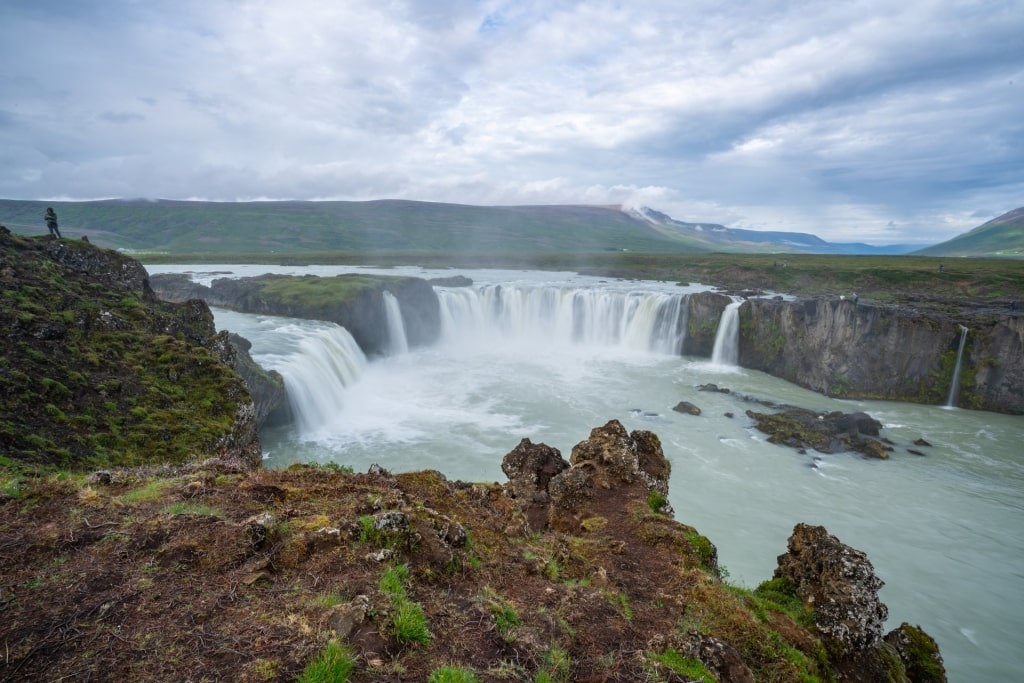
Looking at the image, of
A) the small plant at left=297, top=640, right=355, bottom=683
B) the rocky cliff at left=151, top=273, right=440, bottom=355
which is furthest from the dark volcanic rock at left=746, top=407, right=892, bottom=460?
the rocky cliff at left=151, top=273, right=440, bottom=355

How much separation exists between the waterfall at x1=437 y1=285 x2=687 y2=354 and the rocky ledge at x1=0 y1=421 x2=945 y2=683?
40302 millimetres

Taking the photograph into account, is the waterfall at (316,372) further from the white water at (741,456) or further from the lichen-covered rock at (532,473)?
the lichen-covered rock at (532,473)

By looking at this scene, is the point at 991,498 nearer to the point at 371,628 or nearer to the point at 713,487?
the point at 713,487

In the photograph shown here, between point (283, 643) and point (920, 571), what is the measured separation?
20.4 meters

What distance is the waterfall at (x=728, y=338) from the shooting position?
1730 inches

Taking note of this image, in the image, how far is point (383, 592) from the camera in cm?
549

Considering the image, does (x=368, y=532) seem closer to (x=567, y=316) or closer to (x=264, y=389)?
(x=264, y=389)

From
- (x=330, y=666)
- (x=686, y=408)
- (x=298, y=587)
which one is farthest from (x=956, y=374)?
(x=330, y=666)

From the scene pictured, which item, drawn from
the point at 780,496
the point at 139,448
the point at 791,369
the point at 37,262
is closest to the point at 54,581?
the point at 139,448

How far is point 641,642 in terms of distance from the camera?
243 inches

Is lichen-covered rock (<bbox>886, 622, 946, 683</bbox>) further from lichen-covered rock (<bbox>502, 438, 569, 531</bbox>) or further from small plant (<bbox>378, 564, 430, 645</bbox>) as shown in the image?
small plant (<bbox>378, 564, 430, 645</bbox>)

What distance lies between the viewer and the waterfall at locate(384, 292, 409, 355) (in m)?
47.9

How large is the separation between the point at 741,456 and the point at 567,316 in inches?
1226

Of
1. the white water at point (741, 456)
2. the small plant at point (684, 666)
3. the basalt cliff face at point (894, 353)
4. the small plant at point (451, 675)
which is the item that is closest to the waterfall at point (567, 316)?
the white water at point (741, 456)
